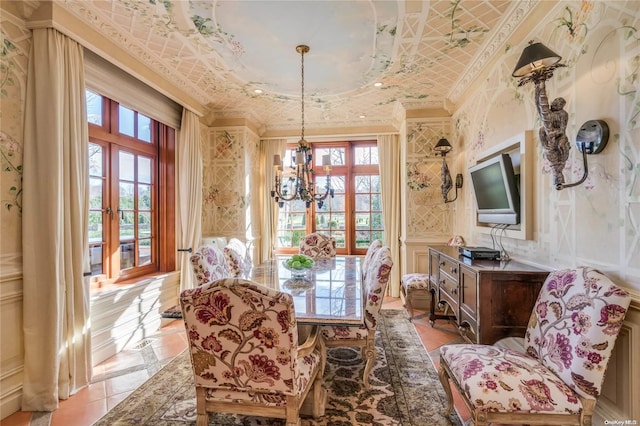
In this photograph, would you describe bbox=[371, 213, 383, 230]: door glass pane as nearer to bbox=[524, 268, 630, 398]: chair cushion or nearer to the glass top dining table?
the glass top dining table

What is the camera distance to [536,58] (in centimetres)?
157

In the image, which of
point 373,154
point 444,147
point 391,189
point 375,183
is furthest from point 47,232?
point 373,154

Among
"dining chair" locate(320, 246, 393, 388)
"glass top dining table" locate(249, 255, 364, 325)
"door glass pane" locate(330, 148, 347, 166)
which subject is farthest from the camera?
"door glass pane" locate(330, 148, 347, 166)

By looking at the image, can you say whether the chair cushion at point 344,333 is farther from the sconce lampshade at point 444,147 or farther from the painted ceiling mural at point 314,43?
the sconce lampshade at point 444,147

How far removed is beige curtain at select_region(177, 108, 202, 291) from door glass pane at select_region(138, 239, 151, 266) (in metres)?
0.35

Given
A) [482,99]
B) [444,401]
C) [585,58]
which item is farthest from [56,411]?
[482,99]

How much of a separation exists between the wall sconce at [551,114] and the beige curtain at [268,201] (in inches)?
155

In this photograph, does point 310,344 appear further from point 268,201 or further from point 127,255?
point 268,201

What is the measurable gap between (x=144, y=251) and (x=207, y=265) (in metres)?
1.77

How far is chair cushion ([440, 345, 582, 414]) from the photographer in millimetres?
1321

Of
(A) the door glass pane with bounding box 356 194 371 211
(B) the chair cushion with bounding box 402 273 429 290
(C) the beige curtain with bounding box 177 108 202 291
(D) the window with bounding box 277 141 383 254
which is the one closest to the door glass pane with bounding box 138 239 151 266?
(C) the beige curtain with bounding box 177 108 202 291

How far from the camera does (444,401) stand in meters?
2.03

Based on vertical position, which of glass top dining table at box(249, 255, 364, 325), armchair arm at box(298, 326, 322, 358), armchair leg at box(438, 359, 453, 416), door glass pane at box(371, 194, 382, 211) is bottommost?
armchair leg at box(438, 359, 453, 416)

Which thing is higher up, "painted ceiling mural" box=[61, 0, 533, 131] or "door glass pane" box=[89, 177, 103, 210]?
"painted ceiling mural" box=[61, 0, 533, 131]
